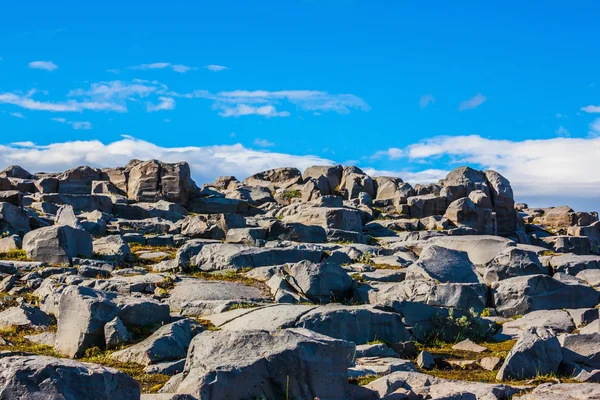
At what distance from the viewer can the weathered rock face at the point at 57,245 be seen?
23.2 meters

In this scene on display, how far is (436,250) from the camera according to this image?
71.1ft

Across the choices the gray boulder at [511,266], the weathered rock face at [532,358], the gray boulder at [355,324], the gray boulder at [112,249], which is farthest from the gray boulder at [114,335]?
the gray boulder at [511,266]

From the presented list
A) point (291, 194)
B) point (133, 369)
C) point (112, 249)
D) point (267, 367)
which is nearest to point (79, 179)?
point (291, 194)

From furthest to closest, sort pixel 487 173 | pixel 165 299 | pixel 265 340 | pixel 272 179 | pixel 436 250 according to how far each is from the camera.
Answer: pixel 272 179
pixel 487 173
pixel 436 250
pixel 165 299
pixel 265 340

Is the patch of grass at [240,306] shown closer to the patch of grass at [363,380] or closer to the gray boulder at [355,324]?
the gray boulder at [355,324]

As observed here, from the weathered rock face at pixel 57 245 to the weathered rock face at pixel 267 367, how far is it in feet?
50.3

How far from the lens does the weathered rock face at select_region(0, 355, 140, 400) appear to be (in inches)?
269

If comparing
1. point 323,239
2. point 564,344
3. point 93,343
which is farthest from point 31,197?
point 564,344

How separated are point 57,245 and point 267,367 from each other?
54.8 feet

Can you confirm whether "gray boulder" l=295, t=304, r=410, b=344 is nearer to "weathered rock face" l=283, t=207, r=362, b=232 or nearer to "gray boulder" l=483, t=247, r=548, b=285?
"gray boulder" l=483, t=247, r=548, b=285

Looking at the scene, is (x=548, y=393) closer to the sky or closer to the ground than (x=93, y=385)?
closer to the ground

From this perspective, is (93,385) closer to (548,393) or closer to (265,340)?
(265,340)

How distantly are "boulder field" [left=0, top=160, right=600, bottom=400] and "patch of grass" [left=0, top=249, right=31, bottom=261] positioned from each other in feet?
0.22

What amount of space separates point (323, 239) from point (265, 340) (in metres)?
24.7
